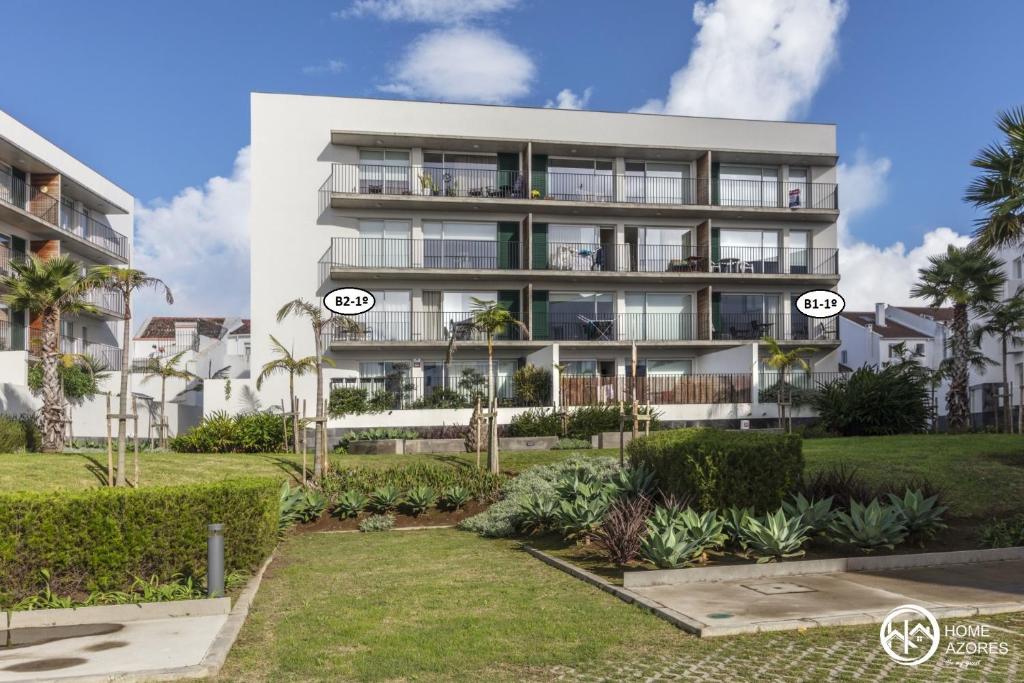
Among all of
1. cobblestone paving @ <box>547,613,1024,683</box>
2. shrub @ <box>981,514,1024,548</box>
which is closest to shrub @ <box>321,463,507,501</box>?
shrub @ <box>981,514,1024,548</box>

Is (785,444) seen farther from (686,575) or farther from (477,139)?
(477,139)

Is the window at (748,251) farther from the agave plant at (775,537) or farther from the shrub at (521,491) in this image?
the agave plant at (775,537)

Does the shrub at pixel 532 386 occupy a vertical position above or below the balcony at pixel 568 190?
below

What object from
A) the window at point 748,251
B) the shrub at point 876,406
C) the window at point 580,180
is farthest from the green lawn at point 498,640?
the window at point 748,251

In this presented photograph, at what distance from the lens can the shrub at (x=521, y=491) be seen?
51.6 feet

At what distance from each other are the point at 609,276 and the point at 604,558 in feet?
84.0

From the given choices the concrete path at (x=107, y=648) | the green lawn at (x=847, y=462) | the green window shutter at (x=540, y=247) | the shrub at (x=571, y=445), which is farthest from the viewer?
the green window shutter at (x=540, y=247)

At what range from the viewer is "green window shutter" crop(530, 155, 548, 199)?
38.2 metres

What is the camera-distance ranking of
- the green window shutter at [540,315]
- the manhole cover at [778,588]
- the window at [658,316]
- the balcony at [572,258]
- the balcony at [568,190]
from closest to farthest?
the manhole cover at [778,588] < the balcony at [572,258] < the balcony at [568,190] < the green window shutter at [540,315] < the window at [658,316]

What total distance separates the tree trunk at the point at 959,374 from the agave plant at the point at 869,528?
22182 mm

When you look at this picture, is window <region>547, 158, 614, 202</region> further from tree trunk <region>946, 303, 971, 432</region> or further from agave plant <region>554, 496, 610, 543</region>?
agave plant <region>554, 496, 610, 543</region>

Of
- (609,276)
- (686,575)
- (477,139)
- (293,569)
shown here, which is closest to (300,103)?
(477,139)

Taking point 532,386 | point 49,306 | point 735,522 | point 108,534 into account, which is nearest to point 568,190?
point 532,386

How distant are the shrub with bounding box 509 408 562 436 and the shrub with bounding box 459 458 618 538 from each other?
9.48 meters
